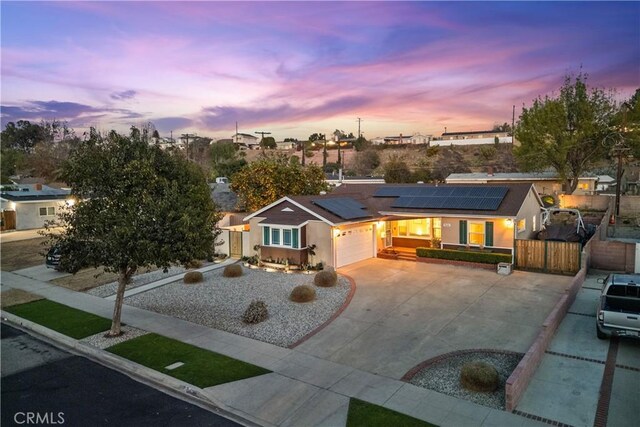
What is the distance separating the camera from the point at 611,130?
4047cm

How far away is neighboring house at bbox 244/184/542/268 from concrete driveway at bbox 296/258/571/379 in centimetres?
251

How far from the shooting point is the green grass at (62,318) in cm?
1595

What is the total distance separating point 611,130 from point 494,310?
34.0 meters

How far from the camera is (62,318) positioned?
1748 cm

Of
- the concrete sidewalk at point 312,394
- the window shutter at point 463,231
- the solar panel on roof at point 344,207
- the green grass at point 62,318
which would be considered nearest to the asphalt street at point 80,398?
the concrete sidewalk at point 312,394

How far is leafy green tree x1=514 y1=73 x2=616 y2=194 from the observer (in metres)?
40.6

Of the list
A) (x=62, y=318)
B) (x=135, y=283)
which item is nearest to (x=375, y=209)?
(x=135, y=283)

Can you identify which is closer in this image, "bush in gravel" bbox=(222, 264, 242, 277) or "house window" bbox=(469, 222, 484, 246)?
"bush in gravel" bbox=(222, 264, 242, 277)

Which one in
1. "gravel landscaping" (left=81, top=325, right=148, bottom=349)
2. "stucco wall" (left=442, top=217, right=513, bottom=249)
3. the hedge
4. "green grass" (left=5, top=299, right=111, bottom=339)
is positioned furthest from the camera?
"stucco wall" (left=442, top=217, right=513, bottom=249)

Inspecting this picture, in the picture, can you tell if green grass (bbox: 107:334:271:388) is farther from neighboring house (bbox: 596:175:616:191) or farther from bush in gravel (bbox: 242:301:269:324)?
neighboring house (bbox: 596:175:616:191)

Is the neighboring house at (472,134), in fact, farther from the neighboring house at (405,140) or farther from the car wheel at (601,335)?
the car wheel at (601,335)

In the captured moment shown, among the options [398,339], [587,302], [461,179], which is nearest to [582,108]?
[461,179]

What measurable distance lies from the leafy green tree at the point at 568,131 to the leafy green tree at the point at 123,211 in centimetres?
3904

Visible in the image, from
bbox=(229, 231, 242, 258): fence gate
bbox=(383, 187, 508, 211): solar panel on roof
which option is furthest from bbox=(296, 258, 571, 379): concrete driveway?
bbox=(229, 231, 242, 258): fence gate
